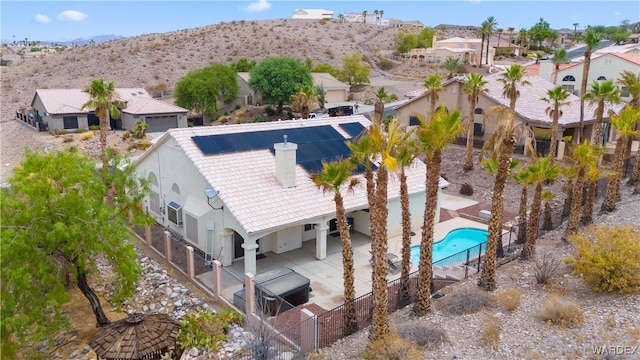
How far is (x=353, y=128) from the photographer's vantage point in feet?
100

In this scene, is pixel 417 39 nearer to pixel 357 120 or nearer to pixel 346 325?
pixel 357 120

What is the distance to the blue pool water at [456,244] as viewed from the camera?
24497 mm

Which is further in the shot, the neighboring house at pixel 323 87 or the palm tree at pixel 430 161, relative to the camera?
the neighboring house at pixel 323 87

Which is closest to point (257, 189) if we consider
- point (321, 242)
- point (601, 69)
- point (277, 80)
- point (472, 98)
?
point (321, 242)

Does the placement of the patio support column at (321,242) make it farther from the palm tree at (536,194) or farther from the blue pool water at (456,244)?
the palm tree at (536,194)

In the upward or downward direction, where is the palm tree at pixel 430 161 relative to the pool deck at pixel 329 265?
upward

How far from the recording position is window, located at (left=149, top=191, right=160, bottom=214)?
2733 centimetres

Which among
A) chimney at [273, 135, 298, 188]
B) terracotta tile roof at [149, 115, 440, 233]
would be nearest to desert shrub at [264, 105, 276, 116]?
terracotta tile roof at [149, 115, 440, 233]

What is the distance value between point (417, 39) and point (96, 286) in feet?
384

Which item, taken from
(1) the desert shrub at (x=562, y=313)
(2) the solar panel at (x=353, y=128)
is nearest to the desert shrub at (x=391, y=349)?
(1) the desert shrub at (x=562, y=313)

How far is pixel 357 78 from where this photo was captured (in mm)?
91375

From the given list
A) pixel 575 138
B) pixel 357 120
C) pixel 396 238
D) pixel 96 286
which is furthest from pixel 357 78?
pixel 96 286

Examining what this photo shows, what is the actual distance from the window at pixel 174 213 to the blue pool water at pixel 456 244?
11.8m

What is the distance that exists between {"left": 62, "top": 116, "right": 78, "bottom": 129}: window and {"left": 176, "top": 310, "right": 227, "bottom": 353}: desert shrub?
4885 centimetres
